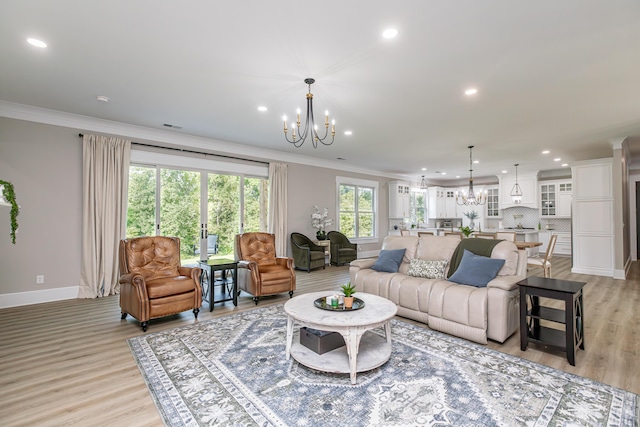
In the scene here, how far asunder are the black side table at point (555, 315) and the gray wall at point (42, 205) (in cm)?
618

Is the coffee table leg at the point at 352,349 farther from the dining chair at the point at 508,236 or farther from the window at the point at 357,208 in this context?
the window at the point at 357,208

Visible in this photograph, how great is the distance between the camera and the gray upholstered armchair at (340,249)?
7.88 m

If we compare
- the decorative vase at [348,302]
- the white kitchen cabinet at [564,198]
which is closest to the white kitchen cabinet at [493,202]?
the white kitchen cabinet at [564,198]

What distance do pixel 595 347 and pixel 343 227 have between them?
6525 millimetres

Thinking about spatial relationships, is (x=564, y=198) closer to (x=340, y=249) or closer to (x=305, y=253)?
(x=340, y=249)

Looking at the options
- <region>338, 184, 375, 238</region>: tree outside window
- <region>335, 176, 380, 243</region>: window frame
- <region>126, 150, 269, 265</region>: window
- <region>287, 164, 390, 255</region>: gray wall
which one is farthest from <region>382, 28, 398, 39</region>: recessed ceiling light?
<region>338, 184, 375, 238</region>: tree outside window

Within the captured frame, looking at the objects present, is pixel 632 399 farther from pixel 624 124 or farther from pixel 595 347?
pixel 624 124

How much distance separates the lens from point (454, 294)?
10.7ft

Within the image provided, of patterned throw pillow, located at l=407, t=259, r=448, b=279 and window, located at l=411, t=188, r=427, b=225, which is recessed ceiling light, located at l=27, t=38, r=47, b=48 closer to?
patterned throw pillow, located at l=407, t=259, r=448, b=279

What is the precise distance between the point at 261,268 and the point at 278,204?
2.57 m

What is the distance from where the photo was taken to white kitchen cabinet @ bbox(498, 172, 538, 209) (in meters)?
9.99

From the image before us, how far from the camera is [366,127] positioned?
5.38m

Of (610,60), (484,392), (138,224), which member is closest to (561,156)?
(610,60)

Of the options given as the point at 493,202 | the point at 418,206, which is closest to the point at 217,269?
the point at 418,206
